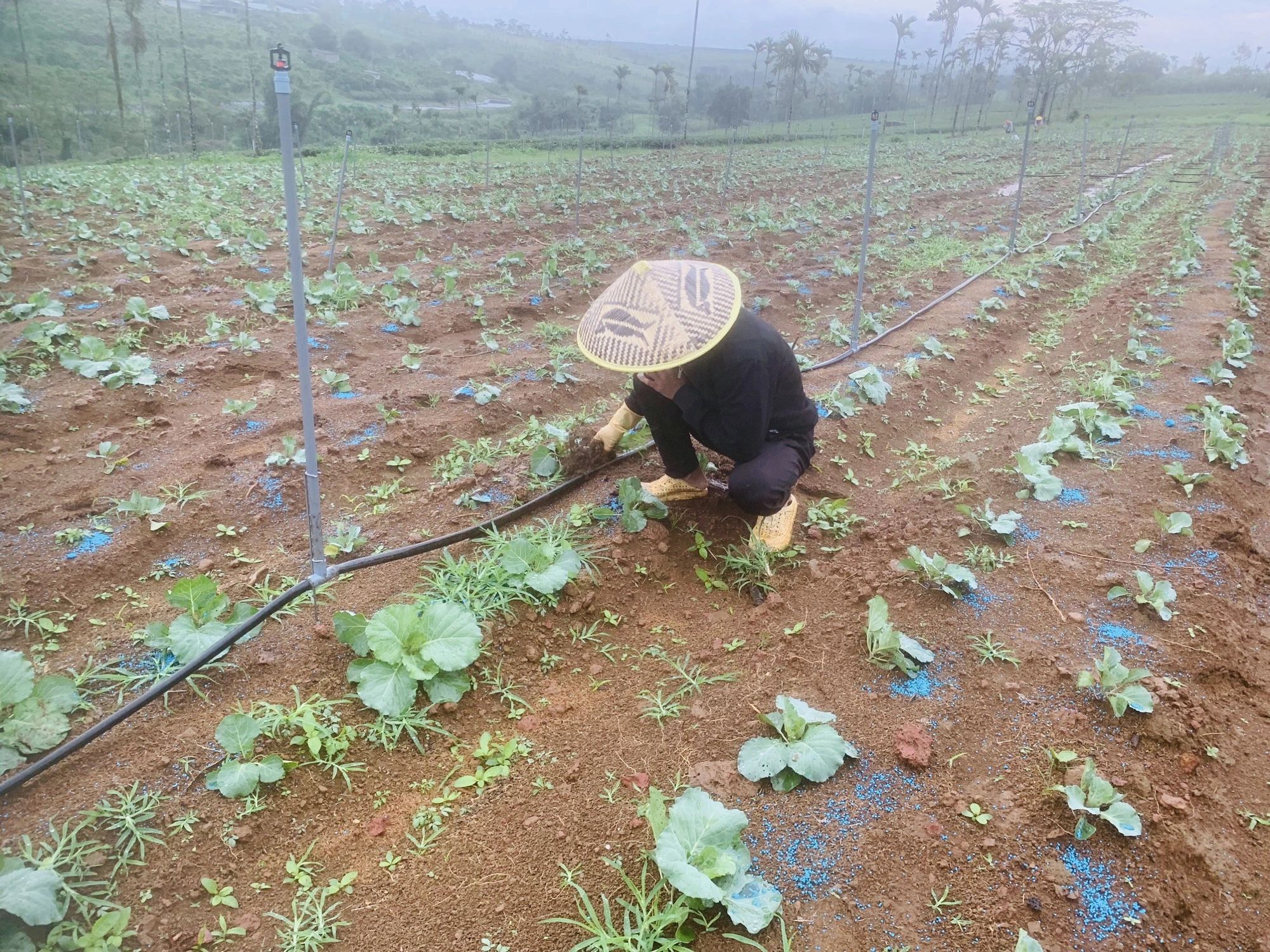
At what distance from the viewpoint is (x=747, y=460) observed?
3092 millimetres

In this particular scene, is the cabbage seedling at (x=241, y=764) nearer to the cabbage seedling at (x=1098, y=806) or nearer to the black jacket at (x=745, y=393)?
the black jacket at (x=745, y=393)

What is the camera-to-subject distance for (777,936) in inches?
68.6

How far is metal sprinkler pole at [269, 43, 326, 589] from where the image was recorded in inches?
82.7

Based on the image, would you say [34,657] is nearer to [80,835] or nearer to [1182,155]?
[80,835]

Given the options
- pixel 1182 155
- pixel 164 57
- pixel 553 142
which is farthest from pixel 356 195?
pixel 1182 155

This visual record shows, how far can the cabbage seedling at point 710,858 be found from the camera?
167 cm

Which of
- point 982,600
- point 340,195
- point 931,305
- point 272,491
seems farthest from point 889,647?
point 931,305

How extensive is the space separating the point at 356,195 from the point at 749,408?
12.7 meters

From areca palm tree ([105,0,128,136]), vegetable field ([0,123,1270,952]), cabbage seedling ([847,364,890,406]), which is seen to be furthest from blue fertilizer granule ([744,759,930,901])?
areca palm tree ([105,0,128,136])

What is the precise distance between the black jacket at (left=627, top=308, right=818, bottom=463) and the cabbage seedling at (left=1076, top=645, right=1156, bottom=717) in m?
1.34

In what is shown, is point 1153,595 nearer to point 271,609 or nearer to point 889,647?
point 889,647

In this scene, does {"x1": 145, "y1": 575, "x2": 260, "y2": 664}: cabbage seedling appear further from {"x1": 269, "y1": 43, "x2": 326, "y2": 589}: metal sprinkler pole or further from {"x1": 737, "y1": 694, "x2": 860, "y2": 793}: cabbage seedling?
{"x1": 737, "y1": 694, "x2": 860, "y2": 793}: cabbage seedling

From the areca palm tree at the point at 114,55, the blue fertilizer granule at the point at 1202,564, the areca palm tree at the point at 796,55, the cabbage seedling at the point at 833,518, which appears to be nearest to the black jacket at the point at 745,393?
the cabbage seedling at the point at 833,518

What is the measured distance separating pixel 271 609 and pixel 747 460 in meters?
1.85
